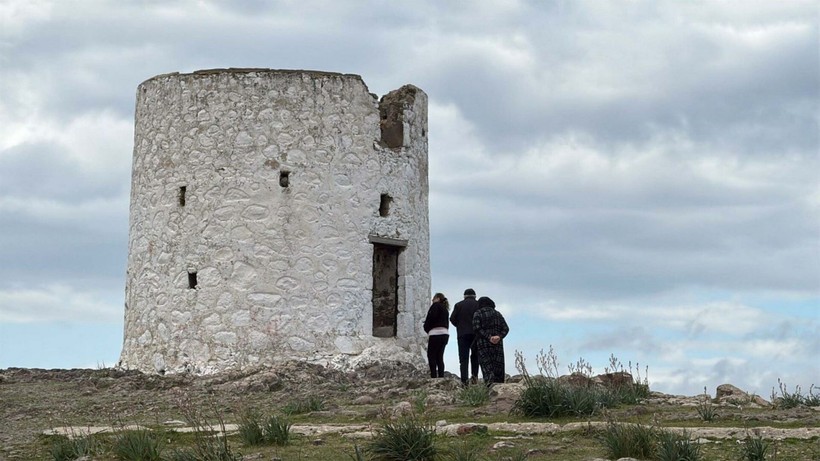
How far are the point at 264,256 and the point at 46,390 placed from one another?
3998 millimetres

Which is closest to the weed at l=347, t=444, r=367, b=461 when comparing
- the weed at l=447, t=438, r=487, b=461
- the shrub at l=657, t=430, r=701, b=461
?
the weed at l=447, t=438, r=487, b=461

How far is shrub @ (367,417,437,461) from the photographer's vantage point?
10.3 meters

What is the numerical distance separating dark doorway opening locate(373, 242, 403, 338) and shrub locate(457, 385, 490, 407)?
226 inches

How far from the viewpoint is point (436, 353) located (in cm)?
1808

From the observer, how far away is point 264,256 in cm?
1827

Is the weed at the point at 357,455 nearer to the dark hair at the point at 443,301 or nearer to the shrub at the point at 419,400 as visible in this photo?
the shrub at the point at 419,400

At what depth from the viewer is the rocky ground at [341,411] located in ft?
36.4

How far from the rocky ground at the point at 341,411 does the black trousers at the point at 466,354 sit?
2.75ft

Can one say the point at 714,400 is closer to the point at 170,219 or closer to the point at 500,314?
the point at 500,314

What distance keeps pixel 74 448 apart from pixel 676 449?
590 centimetres

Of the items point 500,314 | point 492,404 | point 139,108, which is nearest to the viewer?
point 492,404

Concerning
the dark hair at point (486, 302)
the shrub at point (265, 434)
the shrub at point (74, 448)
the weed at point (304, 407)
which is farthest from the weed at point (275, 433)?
the dark hair at point (486, 302)

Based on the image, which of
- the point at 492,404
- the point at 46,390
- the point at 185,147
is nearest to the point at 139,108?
the point at 185,147

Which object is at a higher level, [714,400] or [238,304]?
[238,304]
